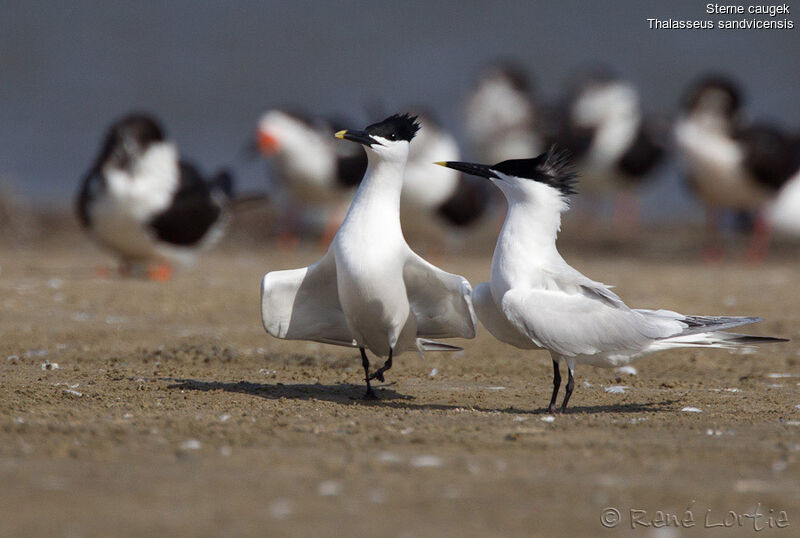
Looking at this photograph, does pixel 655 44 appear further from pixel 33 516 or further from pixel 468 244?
pixel 33 516

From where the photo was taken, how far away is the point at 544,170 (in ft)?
16.7

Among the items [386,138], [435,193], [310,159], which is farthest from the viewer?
[310,159]

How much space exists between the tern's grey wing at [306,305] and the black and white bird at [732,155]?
7685 mm

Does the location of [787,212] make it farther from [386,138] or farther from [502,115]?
[386,138]

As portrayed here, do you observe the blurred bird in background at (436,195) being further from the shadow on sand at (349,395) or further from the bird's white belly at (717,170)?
the shadow on sand at (349,395)

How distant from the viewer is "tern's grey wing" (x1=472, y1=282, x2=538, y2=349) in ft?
16.9

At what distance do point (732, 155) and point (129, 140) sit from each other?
6806 mm

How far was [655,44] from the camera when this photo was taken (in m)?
22.0

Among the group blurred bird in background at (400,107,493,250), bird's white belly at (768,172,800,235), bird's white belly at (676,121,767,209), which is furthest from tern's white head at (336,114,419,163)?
bird's white belly at (676,121,767,209)

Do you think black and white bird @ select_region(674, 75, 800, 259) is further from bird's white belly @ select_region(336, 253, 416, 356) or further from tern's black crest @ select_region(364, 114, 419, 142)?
bird's white belly @ select_region(336, 253, 416, 356)

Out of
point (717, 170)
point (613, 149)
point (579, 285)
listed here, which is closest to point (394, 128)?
point (579, 285)

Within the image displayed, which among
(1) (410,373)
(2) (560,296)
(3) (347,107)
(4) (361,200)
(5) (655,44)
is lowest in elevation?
(1) (410,373)

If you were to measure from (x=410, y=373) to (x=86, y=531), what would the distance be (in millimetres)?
3330

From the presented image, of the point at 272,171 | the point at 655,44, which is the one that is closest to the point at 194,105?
the point at 272,171
